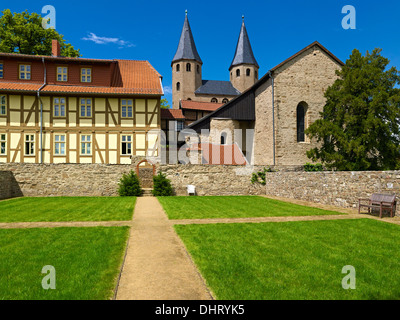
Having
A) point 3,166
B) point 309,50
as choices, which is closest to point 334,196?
point 309,50

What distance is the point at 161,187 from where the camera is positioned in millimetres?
18719

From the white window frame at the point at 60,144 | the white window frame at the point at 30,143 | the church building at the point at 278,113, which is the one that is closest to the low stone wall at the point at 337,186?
the church building at the point at 278,113

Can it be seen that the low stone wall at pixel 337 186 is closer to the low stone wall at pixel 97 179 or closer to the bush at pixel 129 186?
the low stone wall at pixel 97 179

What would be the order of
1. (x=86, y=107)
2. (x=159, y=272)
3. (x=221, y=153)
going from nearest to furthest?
(x=159, y=272) < (x=86, y=107) < (x=221, y=153)

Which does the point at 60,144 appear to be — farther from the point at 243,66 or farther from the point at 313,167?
the point at 243,66

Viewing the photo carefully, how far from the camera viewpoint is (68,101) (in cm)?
2311

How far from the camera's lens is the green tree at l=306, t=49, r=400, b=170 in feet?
55.3

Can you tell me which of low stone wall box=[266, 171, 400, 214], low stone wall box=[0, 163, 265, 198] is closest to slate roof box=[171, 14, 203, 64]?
low stone wall box=[0, 163, 265, 198]

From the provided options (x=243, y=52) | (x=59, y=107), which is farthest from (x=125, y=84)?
(x=243, y=52)

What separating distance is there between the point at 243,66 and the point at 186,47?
450 inches

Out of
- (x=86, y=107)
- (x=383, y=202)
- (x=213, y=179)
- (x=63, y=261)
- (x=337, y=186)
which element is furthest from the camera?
(x=86, y=107)

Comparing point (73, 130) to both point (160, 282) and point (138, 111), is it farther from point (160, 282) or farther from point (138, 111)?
point (160, 282)

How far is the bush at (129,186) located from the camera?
18391 mm

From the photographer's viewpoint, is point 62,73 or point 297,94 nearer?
point 297,94
